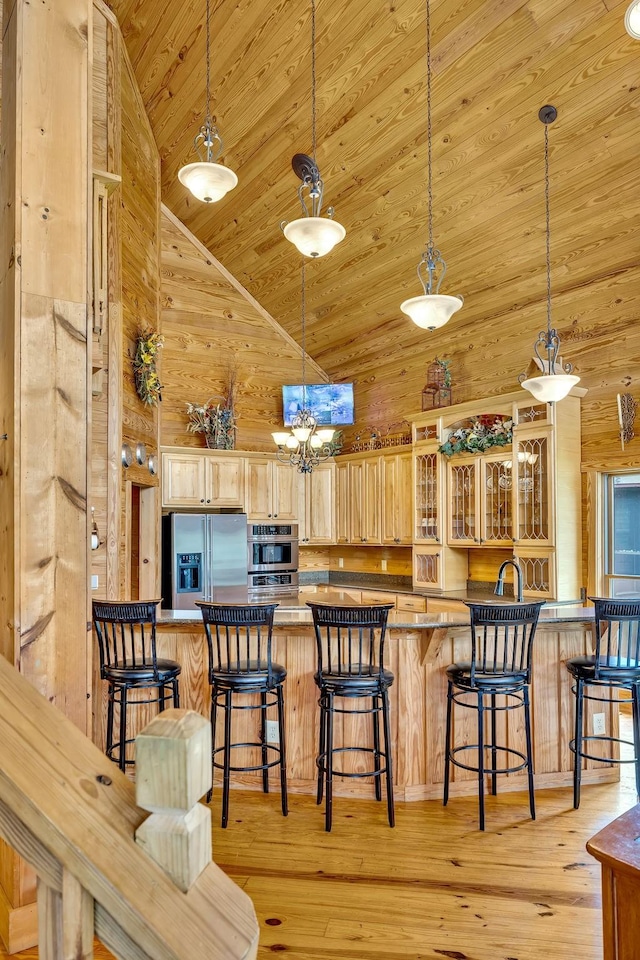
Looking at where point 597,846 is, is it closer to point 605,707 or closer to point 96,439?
point 605,707

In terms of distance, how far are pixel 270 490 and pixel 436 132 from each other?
13.0 feet

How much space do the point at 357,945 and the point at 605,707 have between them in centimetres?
228

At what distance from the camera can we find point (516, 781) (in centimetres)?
378

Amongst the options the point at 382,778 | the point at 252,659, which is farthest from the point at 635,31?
the point at 382,778

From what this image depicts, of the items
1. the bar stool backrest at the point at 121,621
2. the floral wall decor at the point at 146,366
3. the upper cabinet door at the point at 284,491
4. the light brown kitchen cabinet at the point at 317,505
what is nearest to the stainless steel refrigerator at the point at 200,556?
the upper cabinet door at the point at 284,491

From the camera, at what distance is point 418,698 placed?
3707mm

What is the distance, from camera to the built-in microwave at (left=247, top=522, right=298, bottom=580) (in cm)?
722

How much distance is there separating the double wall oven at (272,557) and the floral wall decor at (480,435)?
2076mm

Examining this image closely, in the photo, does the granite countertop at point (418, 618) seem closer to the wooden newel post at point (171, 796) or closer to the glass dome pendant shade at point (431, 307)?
the glass dome pendant shade at point (431, 307)

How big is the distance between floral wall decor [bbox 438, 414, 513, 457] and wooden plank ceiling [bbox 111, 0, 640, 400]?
1.13 feet

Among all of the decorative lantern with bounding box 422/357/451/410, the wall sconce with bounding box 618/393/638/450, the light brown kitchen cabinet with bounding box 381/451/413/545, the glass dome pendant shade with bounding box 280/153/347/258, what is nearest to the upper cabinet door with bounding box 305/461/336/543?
the light brown kitchen cabinet with bounding box 381/451/413/545

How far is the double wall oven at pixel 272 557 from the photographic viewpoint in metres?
7.21

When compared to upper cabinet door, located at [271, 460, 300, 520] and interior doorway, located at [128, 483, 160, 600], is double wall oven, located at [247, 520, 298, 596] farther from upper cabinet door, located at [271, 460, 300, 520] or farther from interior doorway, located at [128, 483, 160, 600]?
interior doorway, located at [128, 483, 160, 600]

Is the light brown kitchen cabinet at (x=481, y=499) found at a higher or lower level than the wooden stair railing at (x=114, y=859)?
higher
